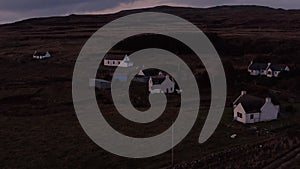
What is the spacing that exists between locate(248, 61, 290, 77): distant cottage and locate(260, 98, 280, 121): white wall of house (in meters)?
23.6

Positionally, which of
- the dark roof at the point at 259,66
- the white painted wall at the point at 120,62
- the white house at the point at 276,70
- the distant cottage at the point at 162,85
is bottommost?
the distant cottage at the point at 162,85

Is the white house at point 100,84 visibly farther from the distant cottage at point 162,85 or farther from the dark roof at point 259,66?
the dark roof at point 259,66

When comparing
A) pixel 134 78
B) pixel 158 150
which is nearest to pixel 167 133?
pixel 158 150

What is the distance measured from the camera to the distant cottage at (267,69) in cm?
5928

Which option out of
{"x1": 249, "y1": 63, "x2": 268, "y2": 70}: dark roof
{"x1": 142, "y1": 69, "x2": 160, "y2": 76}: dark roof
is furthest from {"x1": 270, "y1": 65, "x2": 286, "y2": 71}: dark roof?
{"x1": 142, "y1": 69, "x2": 160, "y2": 76}: dark roof

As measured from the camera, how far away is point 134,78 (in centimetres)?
5697

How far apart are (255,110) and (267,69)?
1065 inches

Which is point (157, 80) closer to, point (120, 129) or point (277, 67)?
point (120, 129)

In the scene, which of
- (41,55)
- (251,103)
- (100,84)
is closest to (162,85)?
(100,84)

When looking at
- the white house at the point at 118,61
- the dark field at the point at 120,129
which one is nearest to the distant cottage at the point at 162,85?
the dark field at the point at 120,129

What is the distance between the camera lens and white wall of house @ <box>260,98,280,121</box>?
3591 cm

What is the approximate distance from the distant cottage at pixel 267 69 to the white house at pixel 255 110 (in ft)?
77.5

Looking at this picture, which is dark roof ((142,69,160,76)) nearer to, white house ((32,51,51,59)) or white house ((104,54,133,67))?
white house ((104,54,133,67))

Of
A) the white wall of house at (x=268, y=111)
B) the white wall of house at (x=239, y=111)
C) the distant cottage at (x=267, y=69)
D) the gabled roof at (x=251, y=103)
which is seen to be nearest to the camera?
the white wall of house at (x=239, y=111)
